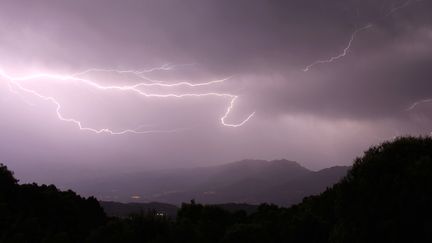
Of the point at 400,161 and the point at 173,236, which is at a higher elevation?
the point at 400,161

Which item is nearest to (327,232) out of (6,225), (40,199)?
(6,225)

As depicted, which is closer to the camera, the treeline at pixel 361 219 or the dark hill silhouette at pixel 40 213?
the treeline at pixel 361 219

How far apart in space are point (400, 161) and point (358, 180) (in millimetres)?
2524

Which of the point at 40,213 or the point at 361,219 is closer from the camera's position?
the point at 361,219

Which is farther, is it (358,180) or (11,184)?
(11,184)

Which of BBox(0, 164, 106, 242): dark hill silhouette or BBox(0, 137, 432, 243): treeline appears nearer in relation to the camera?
BBox(0, 137, 432, 243): treeline

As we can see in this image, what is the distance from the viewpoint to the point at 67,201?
4959 cm

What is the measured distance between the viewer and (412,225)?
866 inches

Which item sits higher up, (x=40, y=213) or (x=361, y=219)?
(x=40, y=213)

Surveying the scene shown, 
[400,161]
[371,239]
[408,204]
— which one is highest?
[400,161]

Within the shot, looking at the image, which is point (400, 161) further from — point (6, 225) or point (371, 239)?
point (6, 225)

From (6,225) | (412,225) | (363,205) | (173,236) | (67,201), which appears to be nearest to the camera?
(412,225)

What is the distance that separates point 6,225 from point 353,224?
26823mm

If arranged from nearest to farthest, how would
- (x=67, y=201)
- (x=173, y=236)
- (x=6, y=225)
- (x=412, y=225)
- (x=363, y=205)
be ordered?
(x=412, y=225)
(x=363, y=205)
(x=173, y=236)
(x=6, y=225)
(x=67, y=201)
